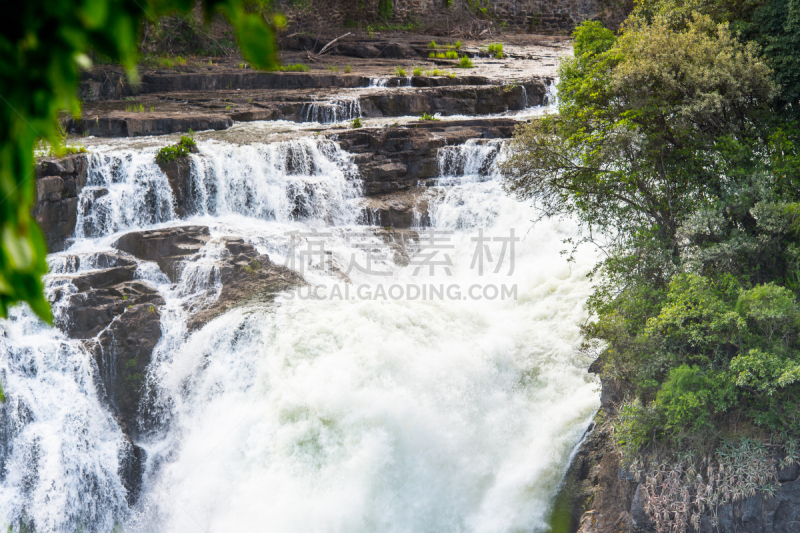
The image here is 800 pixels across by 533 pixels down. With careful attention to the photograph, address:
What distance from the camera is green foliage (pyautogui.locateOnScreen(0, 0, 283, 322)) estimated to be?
41.5 inches

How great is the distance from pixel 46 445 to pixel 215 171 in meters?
5.74

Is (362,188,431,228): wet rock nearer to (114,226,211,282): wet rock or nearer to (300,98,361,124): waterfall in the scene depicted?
(114,226,211,282): wet rock

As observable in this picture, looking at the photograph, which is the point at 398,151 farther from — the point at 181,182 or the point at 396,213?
the point at 181,182

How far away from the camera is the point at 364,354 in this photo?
855 centimetres

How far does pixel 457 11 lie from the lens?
26438mm

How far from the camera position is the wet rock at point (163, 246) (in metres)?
10.1

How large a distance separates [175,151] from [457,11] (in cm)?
1850

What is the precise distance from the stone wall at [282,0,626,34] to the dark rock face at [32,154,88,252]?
15.4 m

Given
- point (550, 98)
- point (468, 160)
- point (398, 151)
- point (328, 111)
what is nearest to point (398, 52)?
point (550, 98)

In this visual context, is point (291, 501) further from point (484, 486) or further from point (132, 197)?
point (132, 197)

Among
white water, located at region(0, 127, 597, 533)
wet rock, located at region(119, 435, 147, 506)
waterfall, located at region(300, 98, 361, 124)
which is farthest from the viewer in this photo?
waterfall, located at region(300, 98, 361, 124)

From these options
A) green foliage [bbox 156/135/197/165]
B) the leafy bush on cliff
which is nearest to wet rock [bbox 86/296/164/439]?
green foliage [bbox 156/135/197/165]

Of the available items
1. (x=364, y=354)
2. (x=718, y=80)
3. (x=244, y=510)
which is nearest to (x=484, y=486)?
(x=364, y=354)

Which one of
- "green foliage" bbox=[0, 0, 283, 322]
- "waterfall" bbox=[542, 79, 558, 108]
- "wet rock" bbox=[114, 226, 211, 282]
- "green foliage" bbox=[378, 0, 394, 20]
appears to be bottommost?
"wet rock" bbox=[114, 226, 211, 282]
